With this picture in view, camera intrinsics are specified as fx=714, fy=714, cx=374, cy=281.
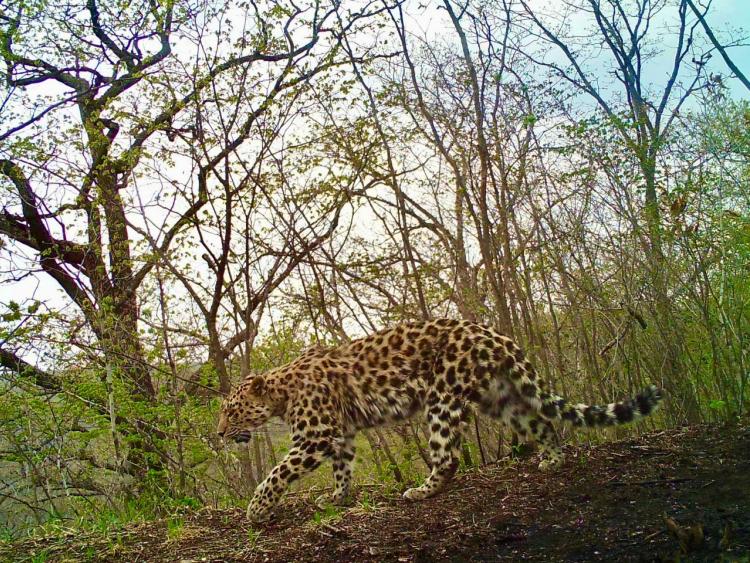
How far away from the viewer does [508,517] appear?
5.32 metres

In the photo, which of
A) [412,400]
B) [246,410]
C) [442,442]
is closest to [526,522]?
[442,442]

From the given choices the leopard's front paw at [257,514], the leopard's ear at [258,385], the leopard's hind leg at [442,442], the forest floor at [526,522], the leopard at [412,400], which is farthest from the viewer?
the leopard's ear at [258,385]

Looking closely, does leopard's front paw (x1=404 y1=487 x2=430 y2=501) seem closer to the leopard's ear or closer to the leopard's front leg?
the leopard's front leg

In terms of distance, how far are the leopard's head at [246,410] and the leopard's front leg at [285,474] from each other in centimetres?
72

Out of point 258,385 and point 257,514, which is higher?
point 258,385

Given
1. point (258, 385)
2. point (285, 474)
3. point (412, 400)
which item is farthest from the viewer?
point (258, 385)

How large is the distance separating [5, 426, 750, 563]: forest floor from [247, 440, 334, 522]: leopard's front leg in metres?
0.17

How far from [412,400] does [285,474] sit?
149 cm

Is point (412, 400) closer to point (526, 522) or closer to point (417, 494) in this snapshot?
point (417, 494)

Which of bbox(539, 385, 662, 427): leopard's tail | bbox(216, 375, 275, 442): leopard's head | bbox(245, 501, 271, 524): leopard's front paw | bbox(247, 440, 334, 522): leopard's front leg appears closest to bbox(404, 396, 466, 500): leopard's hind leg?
bbox(539, 385, 662, 427): leopard's tail

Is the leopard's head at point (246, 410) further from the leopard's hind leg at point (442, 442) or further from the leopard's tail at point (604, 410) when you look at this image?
the leopard's tail at point (604, 410)

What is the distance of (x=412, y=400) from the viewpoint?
7.36 metres

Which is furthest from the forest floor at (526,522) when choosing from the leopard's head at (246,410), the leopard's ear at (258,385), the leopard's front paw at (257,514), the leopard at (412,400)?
the leopard's ear at (258,385)

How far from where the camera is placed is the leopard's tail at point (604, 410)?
260 inches
